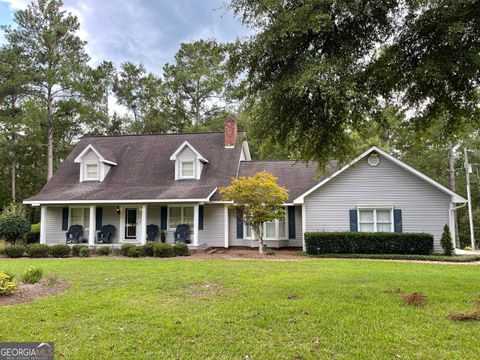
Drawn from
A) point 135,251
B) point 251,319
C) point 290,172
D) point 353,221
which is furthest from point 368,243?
→ point 251,319

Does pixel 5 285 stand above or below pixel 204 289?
above

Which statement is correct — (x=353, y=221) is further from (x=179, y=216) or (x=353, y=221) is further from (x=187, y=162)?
(x=187, y=162)

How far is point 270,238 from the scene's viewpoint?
19.5m

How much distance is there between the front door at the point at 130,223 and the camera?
66.6 ft

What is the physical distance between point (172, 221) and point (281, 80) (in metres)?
13.8

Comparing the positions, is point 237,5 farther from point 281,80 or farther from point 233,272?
point 233,272

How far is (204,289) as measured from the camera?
26.8 ft

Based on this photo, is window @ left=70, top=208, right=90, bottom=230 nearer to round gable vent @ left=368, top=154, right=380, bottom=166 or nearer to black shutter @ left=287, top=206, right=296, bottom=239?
black shutter @ left=287, top=206, right=296, bottom=239

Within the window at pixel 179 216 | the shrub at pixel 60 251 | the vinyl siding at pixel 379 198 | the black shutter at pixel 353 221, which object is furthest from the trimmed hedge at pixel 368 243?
the shrub at pixel 60 251

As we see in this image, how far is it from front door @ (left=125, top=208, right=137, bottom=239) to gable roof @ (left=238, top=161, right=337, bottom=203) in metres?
6.35

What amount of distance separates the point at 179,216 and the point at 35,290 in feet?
38.8

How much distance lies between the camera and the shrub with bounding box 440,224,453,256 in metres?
16.0

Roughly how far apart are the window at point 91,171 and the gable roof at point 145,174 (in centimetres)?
49

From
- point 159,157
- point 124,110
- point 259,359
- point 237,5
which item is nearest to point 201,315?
point 259,359
